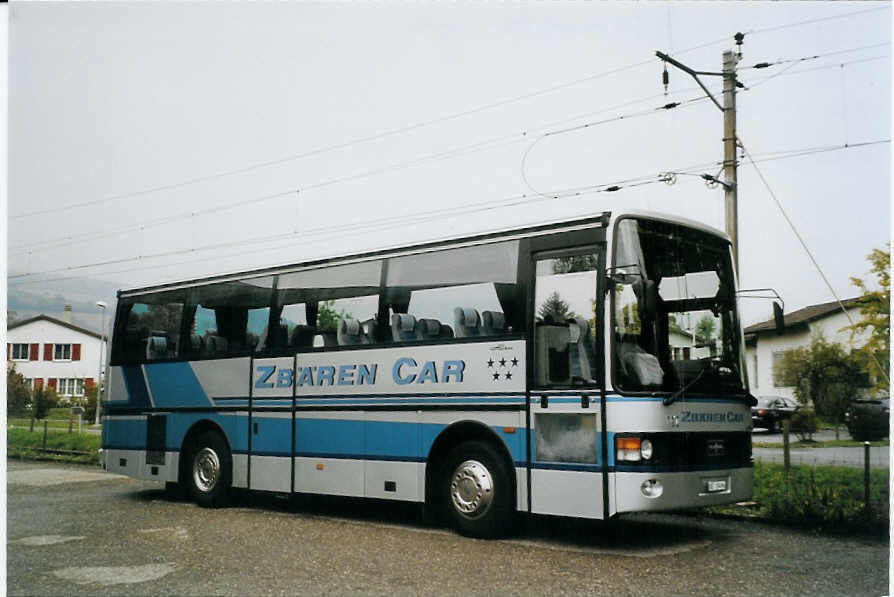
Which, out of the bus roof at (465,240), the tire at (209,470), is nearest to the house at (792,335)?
the bus roof at (465,240)

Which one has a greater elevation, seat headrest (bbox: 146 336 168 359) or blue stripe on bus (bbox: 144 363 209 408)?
seat headrest (bbox: 146 336 168 359)

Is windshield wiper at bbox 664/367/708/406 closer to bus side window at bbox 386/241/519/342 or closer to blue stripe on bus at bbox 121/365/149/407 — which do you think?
bus side window at bbox 386/241/519/342

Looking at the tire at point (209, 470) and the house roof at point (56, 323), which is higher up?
the house roof at point (56, 323)

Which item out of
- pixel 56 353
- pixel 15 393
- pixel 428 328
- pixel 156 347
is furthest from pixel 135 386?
pixel 428 328

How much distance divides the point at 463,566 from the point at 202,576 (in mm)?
1939

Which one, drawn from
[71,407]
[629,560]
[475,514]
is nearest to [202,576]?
[475,514]

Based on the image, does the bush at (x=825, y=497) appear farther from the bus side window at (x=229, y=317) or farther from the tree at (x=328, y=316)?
the bus side window at (x=229, y=317)

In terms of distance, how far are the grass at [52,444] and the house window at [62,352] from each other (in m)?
0.79

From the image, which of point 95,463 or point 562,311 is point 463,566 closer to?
point 562,311

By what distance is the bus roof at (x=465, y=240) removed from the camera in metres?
8.12

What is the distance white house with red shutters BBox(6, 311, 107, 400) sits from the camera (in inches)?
338

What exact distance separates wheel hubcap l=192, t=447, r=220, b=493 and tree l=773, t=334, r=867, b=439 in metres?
6.51

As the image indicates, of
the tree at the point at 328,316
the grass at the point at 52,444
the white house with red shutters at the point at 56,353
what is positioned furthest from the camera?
the tree at the point at 328,316

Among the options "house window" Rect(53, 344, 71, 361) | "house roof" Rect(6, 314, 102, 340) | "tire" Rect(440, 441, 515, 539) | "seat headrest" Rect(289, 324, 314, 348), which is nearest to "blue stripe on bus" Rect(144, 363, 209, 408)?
"house roof" Rect(6, 314, 102, 340)
